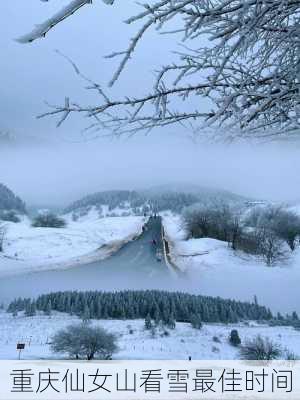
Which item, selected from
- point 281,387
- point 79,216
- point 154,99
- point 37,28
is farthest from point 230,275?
point 37,28

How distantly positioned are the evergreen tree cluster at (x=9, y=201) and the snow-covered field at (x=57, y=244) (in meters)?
1.26

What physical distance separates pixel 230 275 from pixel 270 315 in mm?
1487

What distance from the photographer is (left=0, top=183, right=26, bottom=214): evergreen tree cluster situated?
14.5 metres

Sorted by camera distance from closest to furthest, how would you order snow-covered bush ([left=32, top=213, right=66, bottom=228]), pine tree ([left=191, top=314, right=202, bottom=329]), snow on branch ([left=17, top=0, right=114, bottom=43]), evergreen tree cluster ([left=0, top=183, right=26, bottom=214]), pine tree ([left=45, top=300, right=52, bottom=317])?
snow on branch ([left=17, top=0, right=114, bottom=43])
pine tree ([left=45, top=300, right=52, bottom=317])
pine tree ([left=191, top=314, right=202, bottom=329])
snow-covered bush ([left=32, top=213, right=66, bottom=228])
evergreen tree cluster ([left=0, top=183, right=26, bottom=214])

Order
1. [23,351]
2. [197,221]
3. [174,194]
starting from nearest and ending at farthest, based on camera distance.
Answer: [23,351] < [197,221] < [174,194]

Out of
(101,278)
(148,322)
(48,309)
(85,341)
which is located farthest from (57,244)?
(148,322)

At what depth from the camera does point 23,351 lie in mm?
8609

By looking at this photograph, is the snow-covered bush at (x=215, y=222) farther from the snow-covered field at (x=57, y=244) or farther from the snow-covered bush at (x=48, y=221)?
the snow-covered bush at (x=48, y=221)

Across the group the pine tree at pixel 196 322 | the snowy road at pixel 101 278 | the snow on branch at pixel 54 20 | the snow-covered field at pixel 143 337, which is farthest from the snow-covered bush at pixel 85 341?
the snow on branch at pixel 54 20

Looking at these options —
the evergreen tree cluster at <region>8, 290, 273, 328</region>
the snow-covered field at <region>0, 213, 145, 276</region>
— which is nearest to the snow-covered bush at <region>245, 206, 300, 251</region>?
the evergreen tree cluster at <region>8, 290, 273, 328</region>

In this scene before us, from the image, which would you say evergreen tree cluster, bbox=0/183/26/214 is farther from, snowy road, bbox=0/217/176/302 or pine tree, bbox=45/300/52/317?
pine tree, bbox=45/300/52/317

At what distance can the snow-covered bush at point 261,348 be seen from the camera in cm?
951

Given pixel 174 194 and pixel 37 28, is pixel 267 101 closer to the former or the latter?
pixel 37 28

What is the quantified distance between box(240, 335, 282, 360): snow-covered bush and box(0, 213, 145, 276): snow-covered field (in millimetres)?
5224
